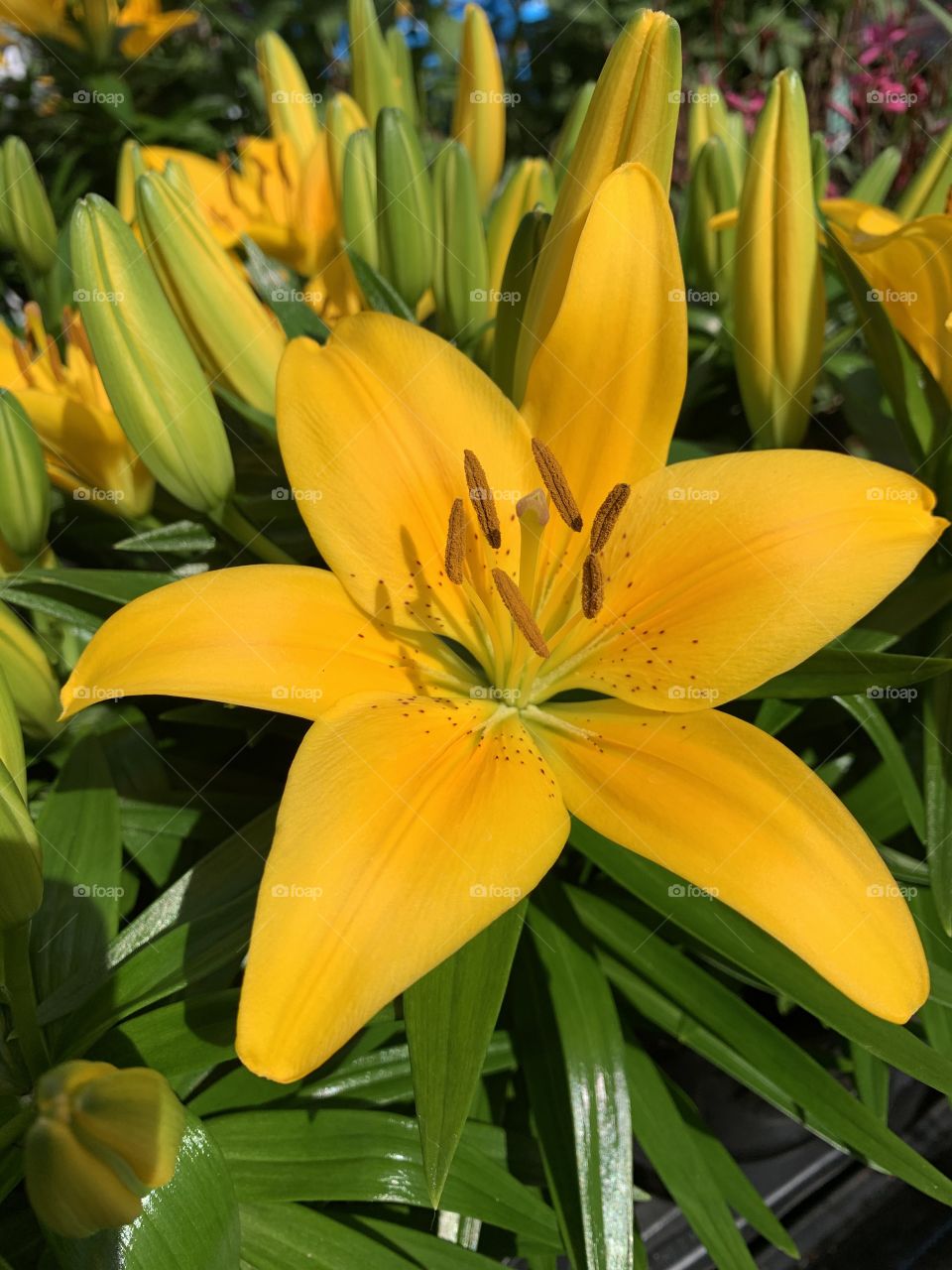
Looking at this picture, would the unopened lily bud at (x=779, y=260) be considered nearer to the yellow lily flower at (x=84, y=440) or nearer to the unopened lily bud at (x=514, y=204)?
the unopened lily bud at (x=514, y=204)

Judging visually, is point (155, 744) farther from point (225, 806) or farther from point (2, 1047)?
point (2, 1047)

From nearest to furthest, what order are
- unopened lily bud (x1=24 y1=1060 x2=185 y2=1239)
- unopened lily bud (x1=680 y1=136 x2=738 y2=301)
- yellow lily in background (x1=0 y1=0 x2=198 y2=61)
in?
unopened lily bud (x1=24 y1=1060 x2=185 y2=1239)
unopened lily bud (x1=680 y1=136 x2=738 y2=301)
yellow lily in background (x1=0 y1=0 x2=198 y2=61)

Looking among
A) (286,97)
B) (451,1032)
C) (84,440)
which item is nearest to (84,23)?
(286,97)

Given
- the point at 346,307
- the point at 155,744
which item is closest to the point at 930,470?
the point at 346,307

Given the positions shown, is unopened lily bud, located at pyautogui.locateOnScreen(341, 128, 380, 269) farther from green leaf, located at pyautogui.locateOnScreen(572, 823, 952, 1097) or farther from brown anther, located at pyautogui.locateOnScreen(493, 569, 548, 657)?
green leaf, located at pyautogui.locateOnScreen(572, 823, 952, 1097)

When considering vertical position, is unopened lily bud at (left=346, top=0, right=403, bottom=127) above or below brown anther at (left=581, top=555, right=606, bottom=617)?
above

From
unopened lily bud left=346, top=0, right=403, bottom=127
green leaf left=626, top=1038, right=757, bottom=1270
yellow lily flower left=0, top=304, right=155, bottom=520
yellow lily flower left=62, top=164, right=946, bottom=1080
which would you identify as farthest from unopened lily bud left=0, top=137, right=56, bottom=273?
green leaf left=626, top=1038, right=757, bottom=1270
